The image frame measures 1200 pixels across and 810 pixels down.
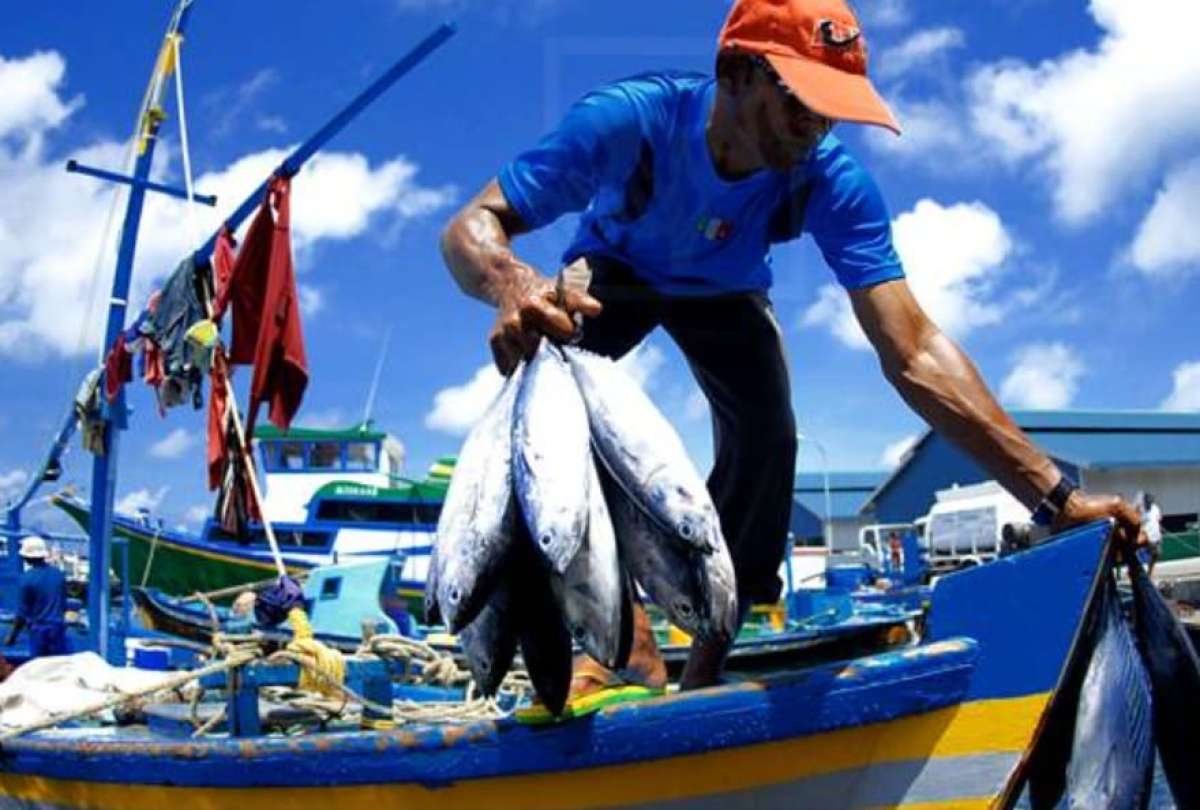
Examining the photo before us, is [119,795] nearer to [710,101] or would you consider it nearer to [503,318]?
[503,318]

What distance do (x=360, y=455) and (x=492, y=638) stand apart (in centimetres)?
2366

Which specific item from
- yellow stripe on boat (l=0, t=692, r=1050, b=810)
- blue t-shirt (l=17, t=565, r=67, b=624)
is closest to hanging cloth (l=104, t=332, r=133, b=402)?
blue t-shirt (l=17, t=565, r=67, b=624)

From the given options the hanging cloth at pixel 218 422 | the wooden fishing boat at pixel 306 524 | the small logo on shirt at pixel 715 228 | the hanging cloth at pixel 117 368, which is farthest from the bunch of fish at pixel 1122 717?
the wooden fishing boat at pixel 306 524

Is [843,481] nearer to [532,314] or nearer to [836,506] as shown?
[836,506]

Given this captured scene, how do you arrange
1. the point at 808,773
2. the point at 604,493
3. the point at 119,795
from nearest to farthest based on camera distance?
the point at 604,493
the point at 808,773
the point at 119,795

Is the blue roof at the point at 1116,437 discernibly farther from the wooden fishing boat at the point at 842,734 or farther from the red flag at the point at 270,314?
the wooden fishing boat at the point at 842,734

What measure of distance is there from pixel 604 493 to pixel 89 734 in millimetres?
2662

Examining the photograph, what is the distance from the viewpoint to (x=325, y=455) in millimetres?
25031

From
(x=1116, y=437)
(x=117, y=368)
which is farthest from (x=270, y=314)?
(x=1116, y=437)

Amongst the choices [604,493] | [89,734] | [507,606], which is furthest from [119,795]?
[604,493]

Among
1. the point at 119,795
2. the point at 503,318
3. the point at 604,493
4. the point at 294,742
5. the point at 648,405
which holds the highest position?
the point at 503,318

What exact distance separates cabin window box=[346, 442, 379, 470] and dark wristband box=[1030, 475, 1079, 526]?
2347 cm

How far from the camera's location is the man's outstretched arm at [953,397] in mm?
2469

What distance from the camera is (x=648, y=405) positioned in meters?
2.07
